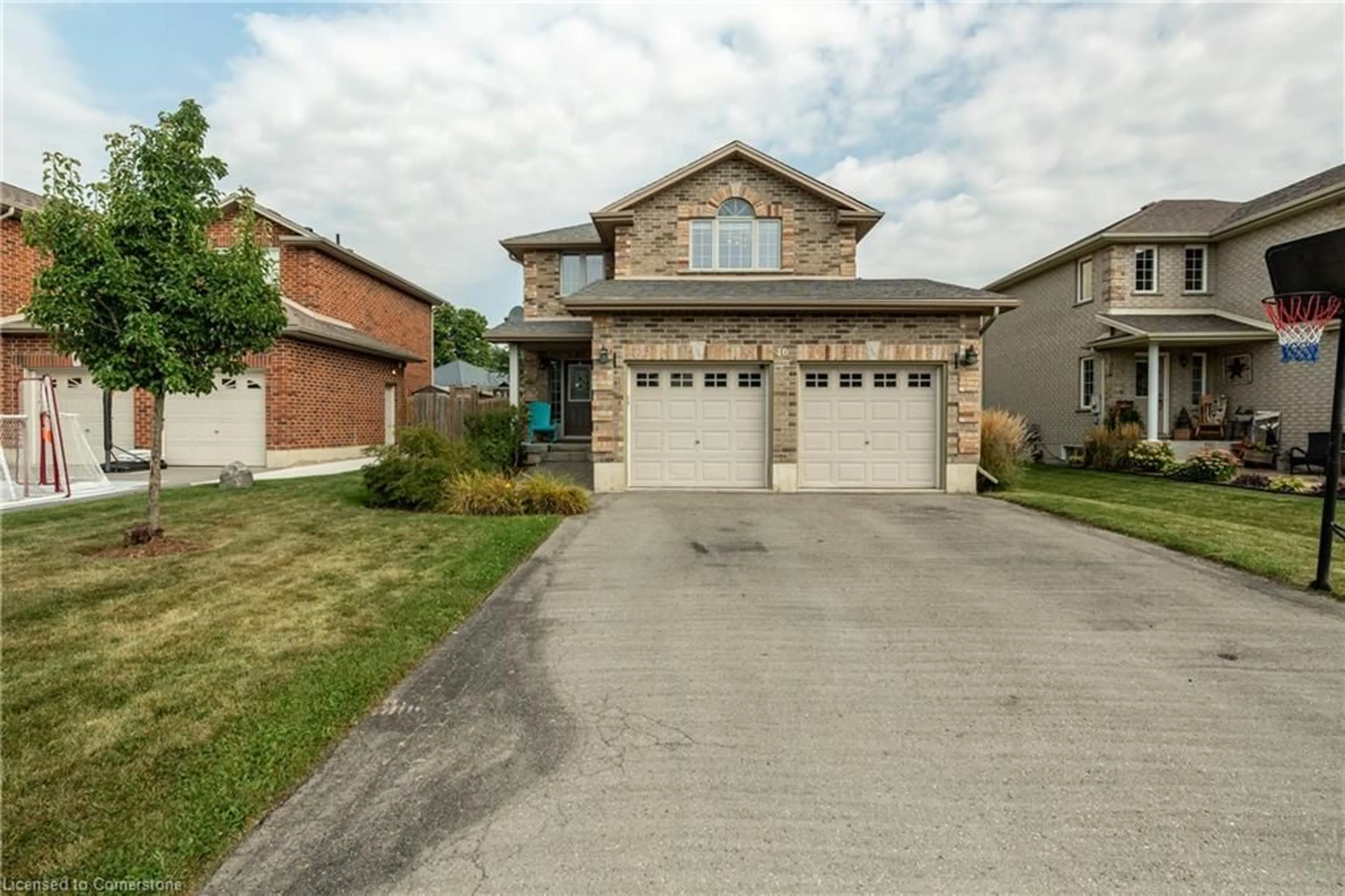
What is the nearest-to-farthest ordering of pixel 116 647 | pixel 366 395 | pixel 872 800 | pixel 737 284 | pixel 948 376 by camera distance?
pixel 872 800 < pixel 116 647 < pixel 948 376 < pixel 737 284 < pixel 366 395

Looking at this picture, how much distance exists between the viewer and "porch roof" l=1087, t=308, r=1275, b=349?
1738 cm

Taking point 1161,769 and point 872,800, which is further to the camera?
point 1161,769

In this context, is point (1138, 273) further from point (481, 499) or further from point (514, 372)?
point (481, 499)

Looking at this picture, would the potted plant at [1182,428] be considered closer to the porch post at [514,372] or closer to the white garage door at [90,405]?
the porch post at [514,372]

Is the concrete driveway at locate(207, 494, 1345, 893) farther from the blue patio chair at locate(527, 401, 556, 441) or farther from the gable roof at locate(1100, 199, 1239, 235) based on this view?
the gable roof at locate(1100, 199, 1239, 235)

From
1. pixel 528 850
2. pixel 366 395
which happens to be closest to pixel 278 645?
pixel 528 850

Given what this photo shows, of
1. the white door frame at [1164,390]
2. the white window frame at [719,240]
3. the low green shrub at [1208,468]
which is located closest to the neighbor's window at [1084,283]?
the white door frame at [1164,390]

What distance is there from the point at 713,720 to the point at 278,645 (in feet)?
10.5

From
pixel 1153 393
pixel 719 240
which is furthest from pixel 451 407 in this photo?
pixel 1153 393

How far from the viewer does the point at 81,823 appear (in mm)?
2750

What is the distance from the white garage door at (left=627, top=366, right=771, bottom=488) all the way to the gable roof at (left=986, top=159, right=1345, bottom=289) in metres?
13.6

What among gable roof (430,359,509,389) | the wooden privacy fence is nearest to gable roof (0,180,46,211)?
the wooden privacy fence

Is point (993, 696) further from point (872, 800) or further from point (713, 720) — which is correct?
point (713, 720)

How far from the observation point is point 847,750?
3428 millimetres
